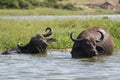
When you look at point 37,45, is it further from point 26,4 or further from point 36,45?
point 26,4

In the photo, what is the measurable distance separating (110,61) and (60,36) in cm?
458

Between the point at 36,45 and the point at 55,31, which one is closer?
the point at 36,45

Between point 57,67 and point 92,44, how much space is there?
220 cm

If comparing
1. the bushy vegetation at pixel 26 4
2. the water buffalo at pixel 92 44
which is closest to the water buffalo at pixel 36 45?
the water buffalo at pixel 92 44

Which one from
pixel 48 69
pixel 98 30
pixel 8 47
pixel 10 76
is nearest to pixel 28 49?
pixel 8 47

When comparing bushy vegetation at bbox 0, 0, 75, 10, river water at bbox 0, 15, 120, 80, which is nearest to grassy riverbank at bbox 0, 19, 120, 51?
river water at bbox 0, 15, 120, 80

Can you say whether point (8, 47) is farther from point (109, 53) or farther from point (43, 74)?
point (43, 74)

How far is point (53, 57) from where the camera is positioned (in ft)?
50.0

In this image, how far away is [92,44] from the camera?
14.8m

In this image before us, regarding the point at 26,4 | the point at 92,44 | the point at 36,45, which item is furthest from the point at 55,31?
the point at 26,4

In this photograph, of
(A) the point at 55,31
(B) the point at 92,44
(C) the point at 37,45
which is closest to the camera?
(B) the point at 92,44

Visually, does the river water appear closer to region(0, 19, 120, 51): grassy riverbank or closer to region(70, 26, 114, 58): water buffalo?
region(70, 26, 114, 58): water buffalo

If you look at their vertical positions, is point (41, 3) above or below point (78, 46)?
below

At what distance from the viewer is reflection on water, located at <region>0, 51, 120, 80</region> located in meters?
11.4
